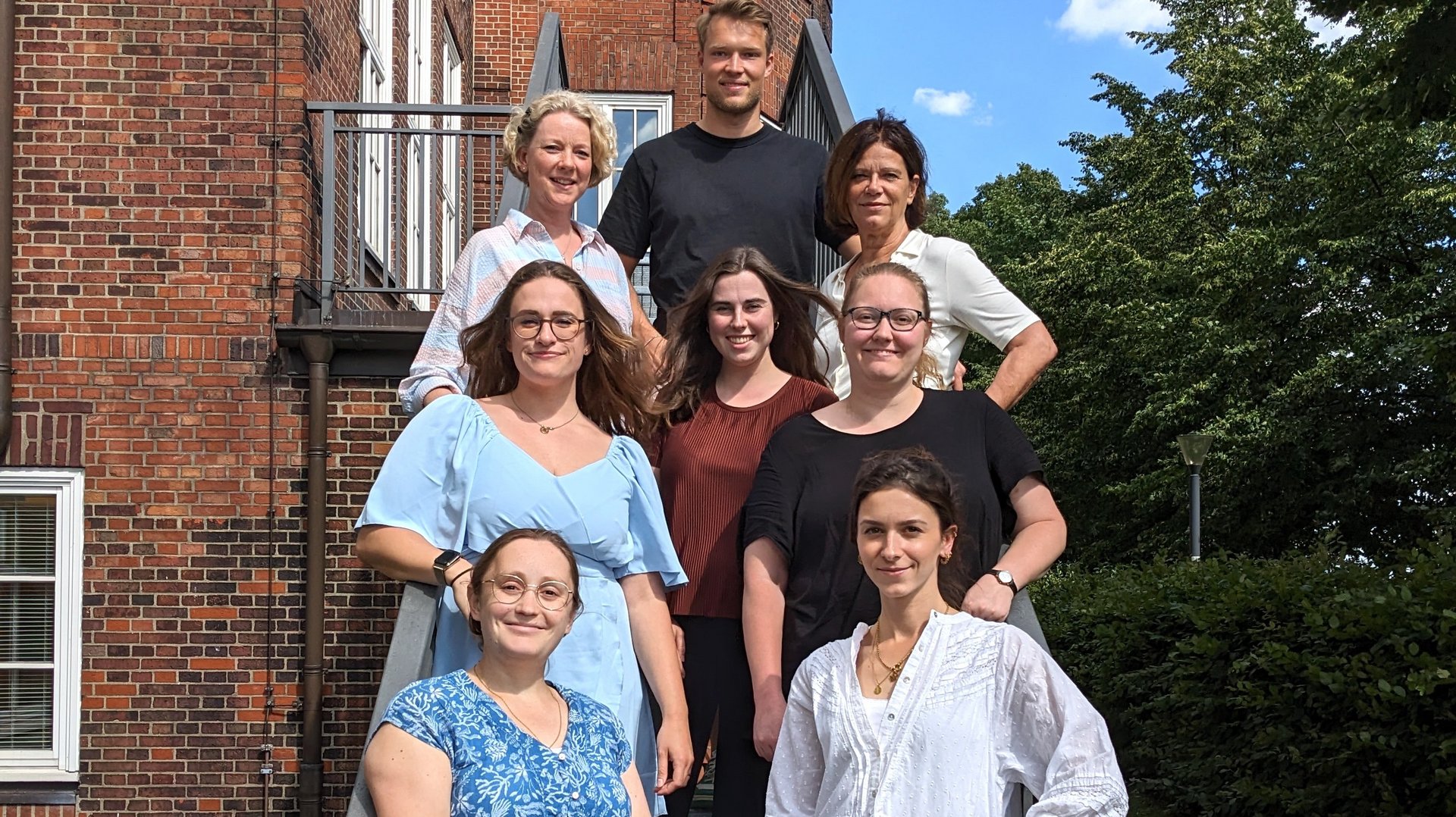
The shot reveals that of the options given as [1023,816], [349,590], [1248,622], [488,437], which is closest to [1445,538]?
[1248,622]

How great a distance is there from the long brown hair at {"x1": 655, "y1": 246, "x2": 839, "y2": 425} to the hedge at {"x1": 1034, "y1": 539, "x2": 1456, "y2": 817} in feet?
9.12

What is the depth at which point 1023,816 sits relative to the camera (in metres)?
3.09

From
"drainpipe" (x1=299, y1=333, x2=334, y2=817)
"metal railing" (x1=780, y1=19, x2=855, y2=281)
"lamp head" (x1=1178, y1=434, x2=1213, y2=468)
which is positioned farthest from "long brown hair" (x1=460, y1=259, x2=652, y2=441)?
"lamp head" (x1=1178, y1=434, x2=1213, y2=468)

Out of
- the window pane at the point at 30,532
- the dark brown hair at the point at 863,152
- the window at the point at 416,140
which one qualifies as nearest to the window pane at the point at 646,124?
the window at the point at 416,140

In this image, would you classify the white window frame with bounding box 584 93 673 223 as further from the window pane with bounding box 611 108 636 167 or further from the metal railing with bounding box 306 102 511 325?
the metal railing with bounding box 306 102 511 325

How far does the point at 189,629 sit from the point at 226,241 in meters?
1.91

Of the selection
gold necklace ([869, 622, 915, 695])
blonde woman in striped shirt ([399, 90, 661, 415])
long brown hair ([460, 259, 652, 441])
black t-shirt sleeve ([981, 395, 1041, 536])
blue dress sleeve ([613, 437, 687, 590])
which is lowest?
gold necklace ([869, 622, 915, 695])

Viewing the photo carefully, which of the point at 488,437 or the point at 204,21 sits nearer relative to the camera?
the point at 488,437

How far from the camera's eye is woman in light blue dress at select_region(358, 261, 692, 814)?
3.25 metres

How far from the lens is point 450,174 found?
13758 mm

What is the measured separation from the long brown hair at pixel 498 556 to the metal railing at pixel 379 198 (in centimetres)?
418

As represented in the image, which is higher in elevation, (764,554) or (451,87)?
(451,87)

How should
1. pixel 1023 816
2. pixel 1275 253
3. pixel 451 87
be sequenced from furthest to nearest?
pixel 1275 253
pixel 451 87
pixel 1023 816

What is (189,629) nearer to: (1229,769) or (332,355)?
(332,355)
